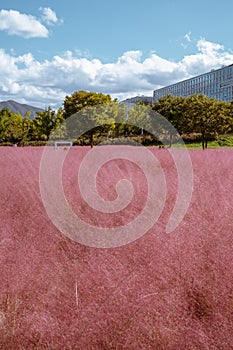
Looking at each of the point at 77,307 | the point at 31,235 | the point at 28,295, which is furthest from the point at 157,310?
the point at 31,235

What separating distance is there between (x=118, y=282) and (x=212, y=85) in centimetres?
10129

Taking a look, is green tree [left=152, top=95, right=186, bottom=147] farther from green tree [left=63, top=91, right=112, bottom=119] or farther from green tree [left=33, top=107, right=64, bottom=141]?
green tree [left=33, top=107, right=64, bottom=141]

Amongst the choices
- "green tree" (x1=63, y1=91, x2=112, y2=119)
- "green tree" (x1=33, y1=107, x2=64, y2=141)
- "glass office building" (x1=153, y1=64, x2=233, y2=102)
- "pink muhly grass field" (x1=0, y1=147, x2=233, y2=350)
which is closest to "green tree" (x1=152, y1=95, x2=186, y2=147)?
"green tree" (x1=63, y1=91, x2=112, y2=119)

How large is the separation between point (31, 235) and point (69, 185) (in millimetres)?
546

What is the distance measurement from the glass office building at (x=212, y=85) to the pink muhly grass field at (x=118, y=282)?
9228cm

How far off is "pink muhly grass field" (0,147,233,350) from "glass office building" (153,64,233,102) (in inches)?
3633

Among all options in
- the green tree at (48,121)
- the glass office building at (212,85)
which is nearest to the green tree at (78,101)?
the green tree at (48,121)

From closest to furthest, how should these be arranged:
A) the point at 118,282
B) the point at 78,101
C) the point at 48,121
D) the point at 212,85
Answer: the point at 118,282 < the point at 48,121 < the point at 78,101 < the point at 212,85

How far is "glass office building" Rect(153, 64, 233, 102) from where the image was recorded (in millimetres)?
89938

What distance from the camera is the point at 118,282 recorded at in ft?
7.34

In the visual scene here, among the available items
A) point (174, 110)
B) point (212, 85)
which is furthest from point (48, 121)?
point (212, 85)

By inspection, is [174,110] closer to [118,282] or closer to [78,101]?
[78,101]

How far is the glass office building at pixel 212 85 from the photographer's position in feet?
295

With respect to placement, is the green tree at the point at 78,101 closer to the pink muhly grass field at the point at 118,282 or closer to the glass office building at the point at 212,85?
the pink muhly grass field at the point at 118,282
